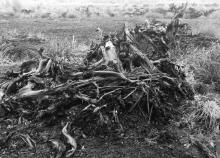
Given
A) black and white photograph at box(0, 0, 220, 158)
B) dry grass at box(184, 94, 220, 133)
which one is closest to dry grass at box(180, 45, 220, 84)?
black and white photograph at box(0, 0, 220, 158)

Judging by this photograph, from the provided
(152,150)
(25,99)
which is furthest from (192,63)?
(25,99)

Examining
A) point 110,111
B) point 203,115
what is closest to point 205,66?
point 203,115

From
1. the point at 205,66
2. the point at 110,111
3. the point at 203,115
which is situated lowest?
the point at 203,115

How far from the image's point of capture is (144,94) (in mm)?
4297

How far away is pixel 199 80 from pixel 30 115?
310 cm

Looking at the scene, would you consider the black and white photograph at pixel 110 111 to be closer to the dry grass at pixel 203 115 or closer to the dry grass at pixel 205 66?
the dry grass at pixel 203 115

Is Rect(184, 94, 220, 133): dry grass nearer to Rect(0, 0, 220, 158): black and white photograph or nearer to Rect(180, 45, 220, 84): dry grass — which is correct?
Rect(0, 0, 220, 158): black and white photograph

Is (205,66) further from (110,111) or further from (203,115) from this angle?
(110,111)

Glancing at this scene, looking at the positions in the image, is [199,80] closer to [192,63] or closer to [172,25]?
[192,63]

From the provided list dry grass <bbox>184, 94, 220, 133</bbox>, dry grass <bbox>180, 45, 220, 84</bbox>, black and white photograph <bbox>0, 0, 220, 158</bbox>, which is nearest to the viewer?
black and white photograph <bbox>0, 0, 220, 158</bbox>

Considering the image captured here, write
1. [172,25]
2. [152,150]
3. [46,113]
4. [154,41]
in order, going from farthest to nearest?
[172,25], [154,41], [46,113], [152,150]

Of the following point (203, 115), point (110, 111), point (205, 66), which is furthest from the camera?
point (205, 66)

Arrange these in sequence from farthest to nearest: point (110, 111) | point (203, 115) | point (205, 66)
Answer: point (205, 66) → point (203, 115) → point (110, 111)

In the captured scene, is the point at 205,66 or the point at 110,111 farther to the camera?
the point at 205,66
